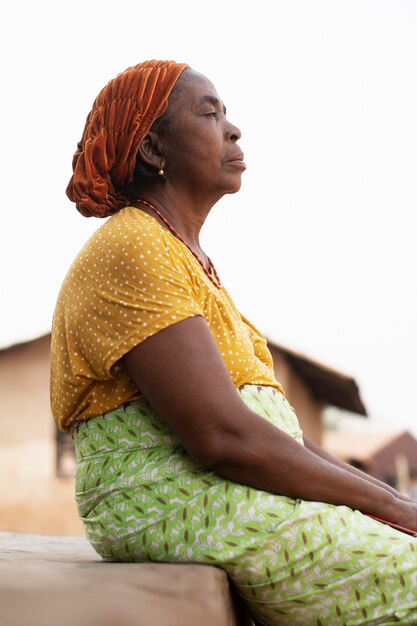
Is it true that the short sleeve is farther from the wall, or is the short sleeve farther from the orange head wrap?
the wall

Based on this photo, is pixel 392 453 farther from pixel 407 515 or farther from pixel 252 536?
pixel 252 536

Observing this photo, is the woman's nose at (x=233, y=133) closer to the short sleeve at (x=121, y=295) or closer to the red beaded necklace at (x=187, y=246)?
the red beaded necklace at (x=187, y=246)

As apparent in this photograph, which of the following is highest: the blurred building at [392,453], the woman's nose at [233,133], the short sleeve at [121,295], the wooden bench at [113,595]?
the woman's nose at [233,133]

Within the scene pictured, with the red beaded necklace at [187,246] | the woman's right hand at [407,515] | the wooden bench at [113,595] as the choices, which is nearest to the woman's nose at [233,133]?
the red beaded necklace at [187,246]

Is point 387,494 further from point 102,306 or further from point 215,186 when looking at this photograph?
point 215,186

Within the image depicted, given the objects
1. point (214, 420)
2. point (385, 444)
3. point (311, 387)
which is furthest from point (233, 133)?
point (385, 444)

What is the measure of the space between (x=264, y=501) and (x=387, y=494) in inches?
13.3

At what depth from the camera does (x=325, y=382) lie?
50.5ft

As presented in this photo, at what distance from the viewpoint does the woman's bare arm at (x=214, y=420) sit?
6.49 feet

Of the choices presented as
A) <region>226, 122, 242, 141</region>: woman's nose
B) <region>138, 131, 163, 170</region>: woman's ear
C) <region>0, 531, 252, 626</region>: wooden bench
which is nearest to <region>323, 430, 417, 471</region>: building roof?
<region>226, 122, 242, 141</region>: woman's nose

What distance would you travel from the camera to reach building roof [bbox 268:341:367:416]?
1379cm

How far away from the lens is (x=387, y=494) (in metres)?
2.15

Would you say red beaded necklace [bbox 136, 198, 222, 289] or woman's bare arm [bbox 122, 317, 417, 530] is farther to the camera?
red beaded necklace [bbox 136, 198, 222, 289]

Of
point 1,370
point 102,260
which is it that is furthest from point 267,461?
point 1,370
